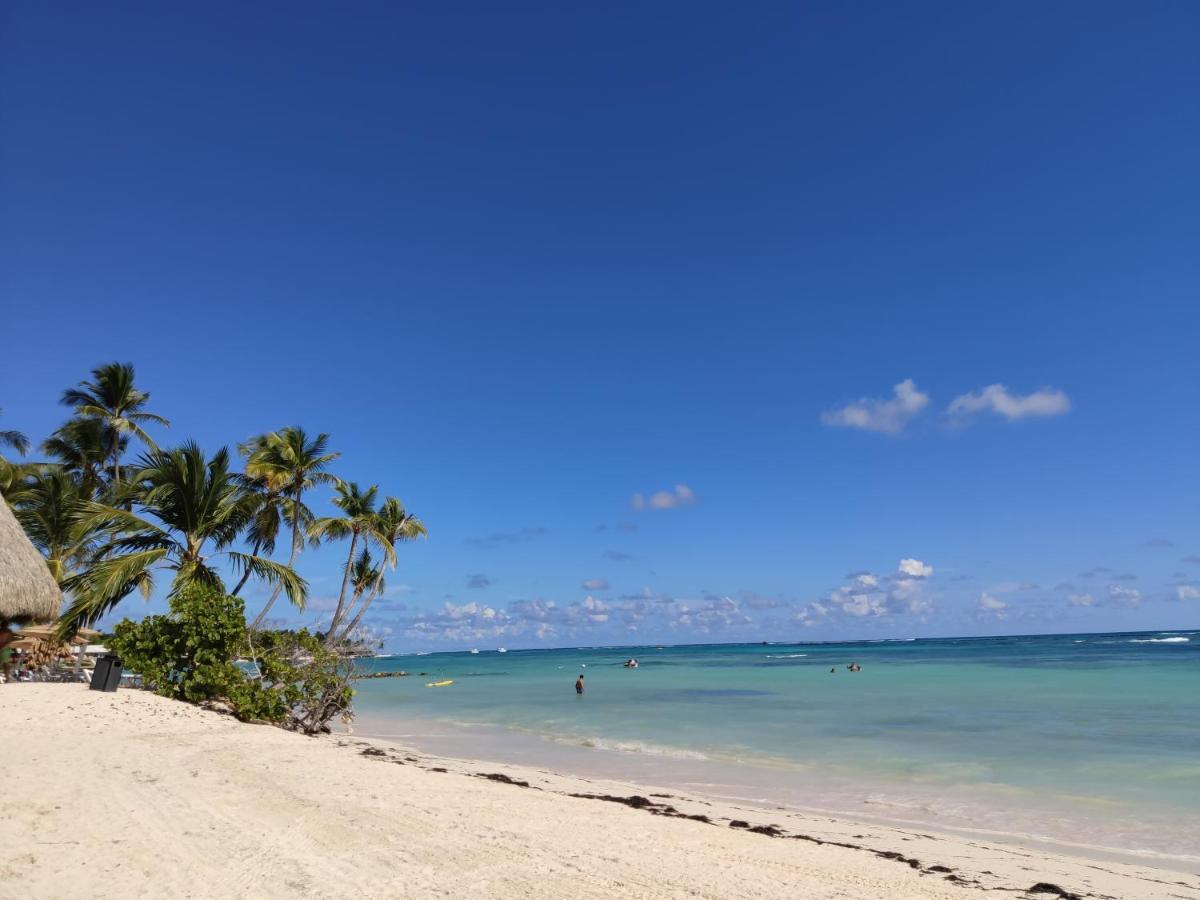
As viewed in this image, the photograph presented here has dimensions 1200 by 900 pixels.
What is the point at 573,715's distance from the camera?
22.1 m

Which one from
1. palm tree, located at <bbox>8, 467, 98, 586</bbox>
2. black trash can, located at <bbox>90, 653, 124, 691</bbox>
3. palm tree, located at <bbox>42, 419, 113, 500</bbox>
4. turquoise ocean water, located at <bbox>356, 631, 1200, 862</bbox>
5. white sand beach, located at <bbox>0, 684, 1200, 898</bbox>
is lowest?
turquoise ocean water, located at <bbox>356, 631, 1200, 862</bbox>

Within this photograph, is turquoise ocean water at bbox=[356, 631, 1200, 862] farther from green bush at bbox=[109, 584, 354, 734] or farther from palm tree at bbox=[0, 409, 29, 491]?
palm tree at bbox=[0, 409, 29, 491]

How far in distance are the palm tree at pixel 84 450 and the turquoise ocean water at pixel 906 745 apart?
40.4 feet

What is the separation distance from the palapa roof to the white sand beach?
176cm

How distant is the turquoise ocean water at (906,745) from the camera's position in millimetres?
9516

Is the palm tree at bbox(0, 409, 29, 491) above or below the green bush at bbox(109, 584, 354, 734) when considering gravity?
above

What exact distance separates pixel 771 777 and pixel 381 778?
6.52 meters

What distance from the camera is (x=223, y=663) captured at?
41.7 feet

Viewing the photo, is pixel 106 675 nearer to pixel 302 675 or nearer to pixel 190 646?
pixel 190 646

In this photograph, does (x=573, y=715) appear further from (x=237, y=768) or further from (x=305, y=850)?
(x=305, y=850)

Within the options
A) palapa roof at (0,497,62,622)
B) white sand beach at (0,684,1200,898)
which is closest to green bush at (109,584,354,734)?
white sand beach at (0,684,1200,898)

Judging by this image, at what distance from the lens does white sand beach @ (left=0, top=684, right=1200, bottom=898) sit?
5270mm

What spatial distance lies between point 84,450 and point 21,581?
73.1ft

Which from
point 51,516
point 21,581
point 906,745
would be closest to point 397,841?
point 21,581
